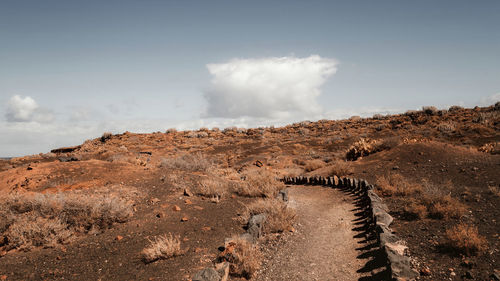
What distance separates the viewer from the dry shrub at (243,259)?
4969 millimetres

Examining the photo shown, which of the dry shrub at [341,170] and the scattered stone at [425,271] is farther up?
the dry shrub at [341,170]

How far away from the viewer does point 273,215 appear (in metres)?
7.80

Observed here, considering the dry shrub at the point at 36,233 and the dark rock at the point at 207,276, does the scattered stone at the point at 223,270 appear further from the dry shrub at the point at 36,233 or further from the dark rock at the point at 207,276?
the dry shrub at the point at 36,233

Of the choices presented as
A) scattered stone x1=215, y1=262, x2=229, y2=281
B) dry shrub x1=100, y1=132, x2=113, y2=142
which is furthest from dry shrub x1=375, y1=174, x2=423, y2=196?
dry shrub x1=100, y1=132, x2=113, y2=142

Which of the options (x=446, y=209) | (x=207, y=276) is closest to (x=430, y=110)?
(x=446, y=209)

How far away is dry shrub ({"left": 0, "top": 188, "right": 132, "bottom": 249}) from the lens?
584 centimetres

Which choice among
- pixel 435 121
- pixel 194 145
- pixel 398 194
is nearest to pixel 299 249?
pixel 398 194

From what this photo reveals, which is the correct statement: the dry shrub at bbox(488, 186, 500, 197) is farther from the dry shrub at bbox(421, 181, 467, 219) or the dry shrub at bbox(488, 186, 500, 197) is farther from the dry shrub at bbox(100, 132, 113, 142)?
the dry shrub at bbox(100, 132, 113, 142)

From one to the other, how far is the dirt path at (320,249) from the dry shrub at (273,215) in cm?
37

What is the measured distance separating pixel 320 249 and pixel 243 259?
220 centimetres

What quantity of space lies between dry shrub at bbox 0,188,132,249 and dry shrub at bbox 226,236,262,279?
3875 mm

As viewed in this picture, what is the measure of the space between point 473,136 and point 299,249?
21.7m

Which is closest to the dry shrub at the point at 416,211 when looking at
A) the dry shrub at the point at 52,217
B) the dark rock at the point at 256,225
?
the dark rock at the point at 256,225

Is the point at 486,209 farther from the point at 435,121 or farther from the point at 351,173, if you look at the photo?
the point at 435,121
